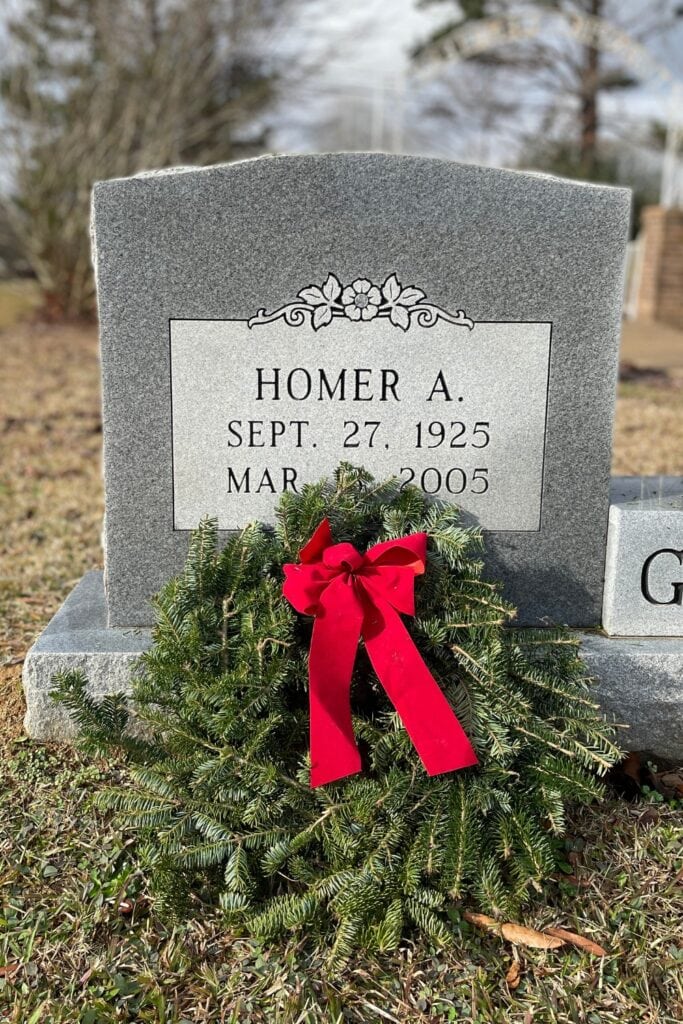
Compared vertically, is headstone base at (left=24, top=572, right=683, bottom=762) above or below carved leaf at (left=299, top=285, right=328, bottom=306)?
below

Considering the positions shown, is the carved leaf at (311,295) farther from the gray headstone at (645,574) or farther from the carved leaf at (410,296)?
the gray headstone at (645,574)

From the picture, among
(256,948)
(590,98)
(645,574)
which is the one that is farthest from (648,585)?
(590,98)

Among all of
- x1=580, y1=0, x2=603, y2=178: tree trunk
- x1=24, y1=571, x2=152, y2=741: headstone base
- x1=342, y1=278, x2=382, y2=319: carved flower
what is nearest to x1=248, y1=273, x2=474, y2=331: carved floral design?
x1=342, y1=278, x2=382, y2=319: carved flower

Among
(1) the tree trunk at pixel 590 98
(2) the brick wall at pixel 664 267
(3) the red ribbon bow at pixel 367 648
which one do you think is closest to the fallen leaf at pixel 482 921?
(3) the red ribbon bow at pixel 367 648

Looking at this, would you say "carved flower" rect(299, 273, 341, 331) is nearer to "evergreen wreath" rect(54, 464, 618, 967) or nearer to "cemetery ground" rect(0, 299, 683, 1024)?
"evergreen wreath" rect(54, 464, 618, 967)

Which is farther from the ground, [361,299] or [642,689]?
[361,299]

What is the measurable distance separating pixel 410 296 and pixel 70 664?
1.25m

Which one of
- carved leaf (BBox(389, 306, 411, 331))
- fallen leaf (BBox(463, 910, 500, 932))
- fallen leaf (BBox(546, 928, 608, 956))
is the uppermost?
carved leaf (BBox(389, 306, 411, 331))

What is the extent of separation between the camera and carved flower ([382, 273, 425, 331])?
242cm

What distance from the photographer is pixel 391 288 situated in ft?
7.93

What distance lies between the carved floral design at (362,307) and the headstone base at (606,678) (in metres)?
0.90

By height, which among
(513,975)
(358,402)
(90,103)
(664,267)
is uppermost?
(90,103)

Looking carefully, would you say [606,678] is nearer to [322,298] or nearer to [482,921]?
[482,921]

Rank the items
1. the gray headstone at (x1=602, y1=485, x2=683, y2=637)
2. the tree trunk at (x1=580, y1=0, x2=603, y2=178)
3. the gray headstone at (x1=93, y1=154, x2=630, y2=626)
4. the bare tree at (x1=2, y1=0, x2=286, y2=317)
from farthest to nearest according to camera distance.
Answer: the tree trunk at (x1=580, y1=0, x2=603, y2=178)
the bare tree at (x1=2, y1=0, x2=286, y2=317)
the gray headstone at (x1=602, y1=485, x2=683, y2=637)
the gray headstone at (x1=93, y1=154, x2=630, y2=626)
